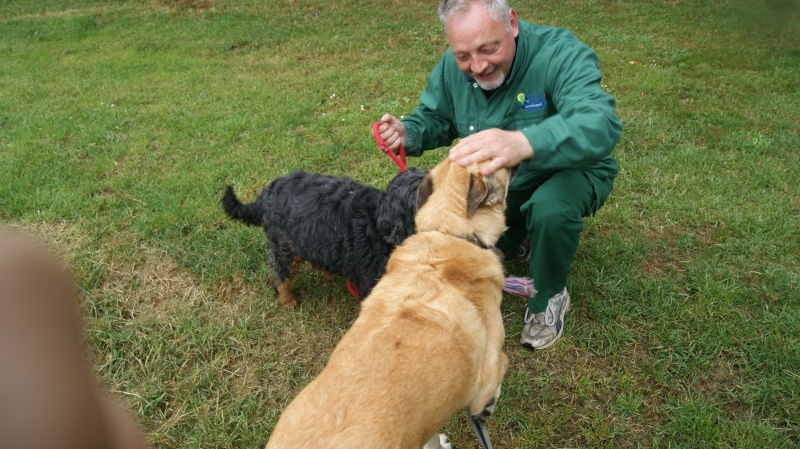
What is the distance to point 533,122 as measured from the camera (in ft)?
10.7

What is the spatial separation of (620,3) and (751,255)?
9.55 meters

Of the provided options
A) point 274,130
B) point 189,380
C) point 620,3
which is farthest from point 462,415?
point 620,3

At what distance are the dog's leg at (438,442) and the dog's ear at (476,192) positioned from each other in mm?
1292

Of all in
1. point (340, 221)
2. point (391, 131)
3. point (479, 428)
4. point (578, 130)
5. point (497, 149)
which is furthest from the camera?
point (391, 131)

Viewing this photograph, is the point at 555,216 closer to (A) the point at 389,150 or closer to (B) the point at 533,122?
(B) the point at 533,122

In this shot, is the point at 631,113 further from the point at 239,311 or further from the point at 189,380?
the point at 189,380

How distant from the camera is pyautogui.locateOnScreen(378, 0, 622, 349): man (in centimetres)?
232

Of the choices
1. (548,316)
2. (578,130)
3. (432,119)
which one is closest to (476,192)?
(578,130)

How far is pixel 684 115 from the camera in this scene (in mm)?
6164

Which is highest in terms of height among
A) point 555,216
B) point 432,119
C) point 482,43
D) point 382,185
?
point 482,43

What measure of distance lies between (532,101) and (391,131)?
1.01 m

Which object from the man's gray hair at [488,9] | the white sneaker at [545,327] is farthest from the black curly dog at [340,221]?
the white sneaker at [545,327]

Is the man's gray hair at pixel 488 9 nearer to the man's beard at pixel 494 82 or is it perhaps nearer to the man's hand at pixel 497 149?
the man's beard at pixel 494 82

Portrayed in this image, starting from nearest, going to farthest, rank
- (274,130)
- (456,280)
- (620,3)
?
(456,280), (274,130), (620,3)
